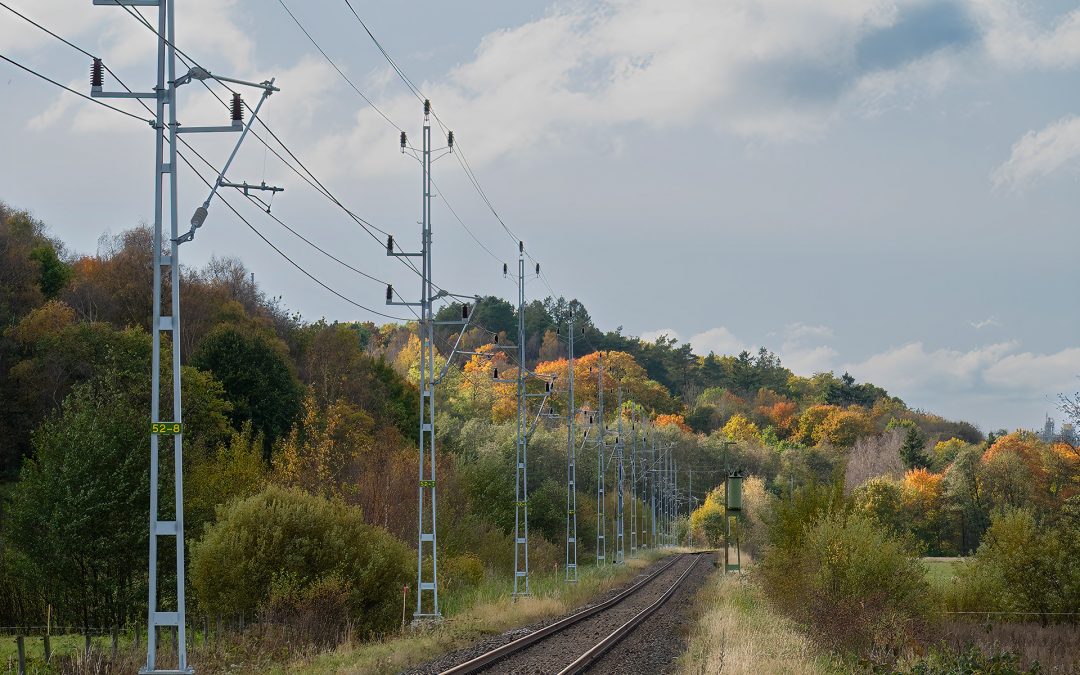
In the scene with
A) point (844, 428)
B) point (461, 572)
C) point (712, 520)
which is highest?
point (844, 428)

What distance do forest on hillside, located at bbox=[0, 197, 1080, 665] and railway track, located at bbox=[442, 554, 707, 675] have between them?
6155 mm

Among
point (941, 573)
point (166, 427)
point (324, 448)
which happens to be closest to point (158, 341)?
point (166, 427)

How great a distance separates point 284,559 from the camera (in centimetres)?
3284

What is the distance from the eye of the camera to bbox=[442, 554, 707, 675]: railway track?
23453 mm

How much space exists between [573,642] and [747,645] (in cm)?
555

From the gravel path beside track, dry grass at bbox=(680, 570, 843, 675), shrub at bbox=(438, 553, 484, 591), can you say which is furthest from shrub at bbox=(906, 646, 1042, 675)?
shrub at bbox=(438, 553, 484, 591)

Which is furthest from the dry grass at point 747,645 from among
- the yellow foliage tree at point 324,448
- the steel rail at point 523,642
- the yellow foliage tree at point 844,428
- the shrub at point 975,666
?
the yellow foliage tree at point 844,428

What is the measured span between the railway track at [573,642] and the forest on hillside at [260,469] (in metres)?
6.15

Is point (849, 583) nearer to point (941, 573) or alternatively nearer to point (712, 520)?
point (941, 573)

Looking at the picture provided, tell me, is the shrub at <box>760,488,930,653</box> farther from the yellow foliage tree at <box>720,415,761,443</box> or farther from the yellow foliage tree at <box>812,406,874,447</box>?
the yellow foliage tree at <box>812,406,874,447</box>

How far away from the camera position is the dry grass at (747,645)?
73.4 feet

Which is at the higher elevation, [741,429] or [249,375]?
[249,375]

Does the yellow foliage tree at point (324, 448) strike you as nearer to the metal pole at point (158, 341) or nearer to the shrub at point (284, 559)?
the shrub at point (284, 559)

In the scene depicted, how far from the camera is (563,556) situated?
78.3 meters
